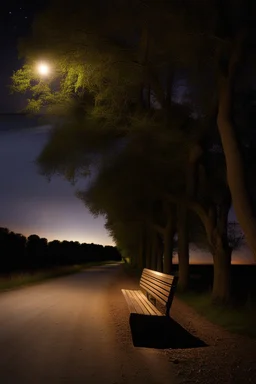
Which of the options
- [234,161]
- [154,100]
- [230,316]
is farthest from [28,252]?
[234,161]

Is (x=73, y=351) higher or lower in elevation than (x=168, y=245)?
lower

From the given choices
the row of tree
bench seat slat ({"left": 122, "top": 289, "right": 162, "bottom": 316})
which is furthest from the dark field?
bench seat slat ({"left": 122, "top": 289, "right": 162, "bottom": 316})

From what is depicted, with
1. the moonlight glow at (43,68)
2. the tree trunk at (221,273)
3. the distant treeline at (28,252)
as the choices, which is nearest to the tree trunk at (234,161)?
the moonlight glow at (43,68)

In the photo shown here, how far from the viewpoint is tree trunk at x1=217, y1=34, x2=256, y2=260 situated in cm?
953

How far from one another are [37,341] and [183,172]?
36.7 ft

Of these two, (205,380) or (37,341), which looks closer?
(205,380)

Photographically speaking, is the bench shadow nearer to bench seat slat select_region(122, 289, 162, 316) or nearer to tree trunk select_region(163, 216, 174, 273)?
bench seat slat select_region(122, 289, 162, 316)

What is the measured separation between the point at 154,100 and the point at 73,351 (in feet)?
29.4

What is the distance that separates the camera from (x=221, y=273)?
16.9 meters

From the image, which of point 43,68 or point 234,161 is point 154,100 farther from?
point 234,161

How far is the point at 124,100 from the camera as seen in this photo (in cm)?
1348

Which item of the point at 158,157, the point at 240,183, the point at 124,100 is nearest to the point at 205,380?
the point at 240,183

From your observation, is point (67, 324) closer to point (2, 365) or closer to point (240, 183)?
point (2, 365)

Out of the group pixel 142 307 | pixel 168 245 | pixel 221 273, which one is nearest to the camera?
pixel 142 307
